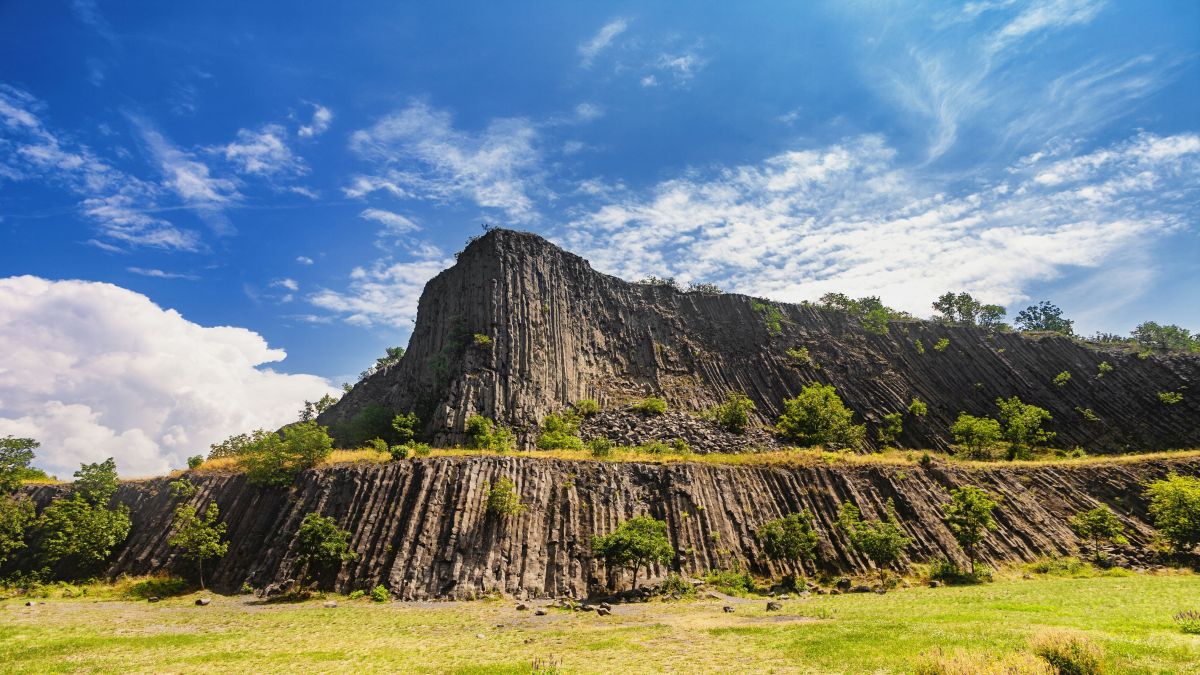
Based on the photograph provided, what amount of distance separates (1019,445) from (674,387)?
4097cm

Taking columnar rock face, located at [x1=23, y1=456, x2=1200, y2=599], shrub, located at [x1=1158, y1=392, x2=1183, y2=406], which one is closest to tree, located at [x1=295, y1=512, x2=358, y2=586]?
columnar rock face, located at [x1=23, y1=456, x2=1200, y2=599]

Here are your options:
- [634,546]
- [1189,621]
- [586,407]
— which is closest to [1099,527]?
[1189,621]

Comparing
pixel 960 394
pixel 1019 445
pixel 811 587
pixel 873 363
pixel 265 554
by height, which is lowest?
pixel 811 587

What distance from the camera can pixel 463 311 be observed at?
64.1m

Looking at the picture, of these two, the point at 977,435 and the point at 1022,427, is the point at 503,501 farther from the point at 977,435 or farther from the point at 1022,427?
the point at 1022,427

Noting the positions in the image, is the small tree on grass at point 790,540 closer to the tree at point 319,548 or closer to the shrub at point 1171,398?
the tree at point 319,548

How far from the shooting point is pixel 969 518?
113ft

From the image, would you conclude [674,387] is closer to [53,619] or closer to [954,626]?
A: [954,626]

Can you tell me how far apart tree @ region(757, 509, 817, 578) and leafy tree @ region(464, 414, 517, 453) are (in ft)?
78.8

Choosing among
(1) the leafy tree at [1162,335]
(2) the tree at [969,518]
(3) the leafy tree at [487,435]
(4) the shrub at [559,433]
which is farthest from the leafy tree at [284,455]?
(1) the leafy tree at [1162,335]

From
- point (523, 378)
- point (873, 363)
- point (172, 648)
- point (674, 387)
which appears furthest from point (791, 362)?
point (172, 648)

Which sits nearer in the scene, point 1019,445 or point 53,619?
point 53,619

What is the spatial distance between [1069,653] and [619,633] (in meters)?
13.8

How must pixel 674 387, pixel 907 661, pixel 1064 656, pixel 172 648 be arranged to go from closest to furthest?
pixel 1064 656, pixel 907 661, pixel 172 648, pixel 674 387
